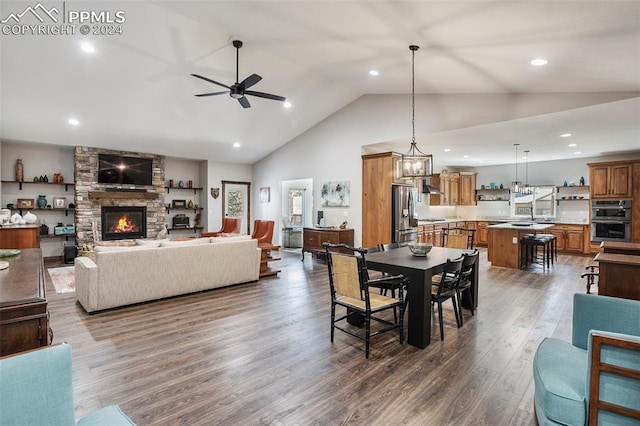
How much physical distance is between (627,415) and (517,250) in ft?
19.9

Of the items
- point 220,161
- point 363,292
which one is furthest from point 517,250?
point 220,161

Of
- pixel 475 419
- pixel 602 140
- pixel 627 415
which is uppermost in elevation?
pixel 602 140

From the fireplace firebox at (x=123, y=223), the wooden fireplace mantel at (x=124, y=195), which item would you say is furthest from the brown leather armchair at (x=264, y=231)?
the fireplace firebox at (x=123, y=223)

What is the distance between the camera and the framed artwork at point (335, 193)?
7.76 meters

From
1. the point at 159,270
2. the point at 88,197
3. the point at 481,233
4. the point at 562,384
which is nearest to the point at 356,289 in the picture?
the point at 562,384

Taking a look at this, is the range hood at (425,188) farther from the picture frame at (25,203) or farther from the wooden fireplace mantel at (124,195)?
the picture frame at (25,203)

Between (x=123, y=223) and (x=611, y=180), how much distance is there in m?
12.5

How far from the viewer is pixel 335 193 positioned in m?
7.99

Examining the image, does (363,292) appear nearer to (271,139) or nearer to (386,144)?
(386,144)

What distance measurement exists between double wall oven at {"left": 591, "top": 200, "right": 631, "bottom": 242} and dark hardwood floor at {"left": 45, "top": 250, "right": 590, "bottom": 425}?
518 cm

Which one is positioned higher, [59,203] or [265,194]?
[265,194]

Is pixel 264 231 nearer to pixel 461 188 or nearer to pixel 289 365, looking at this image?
→ pixel 289 365

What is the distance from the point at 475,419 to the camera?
6.89 feet

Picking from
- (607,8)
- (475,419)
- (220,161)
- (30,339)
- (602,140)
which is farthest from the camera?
(220,161)
